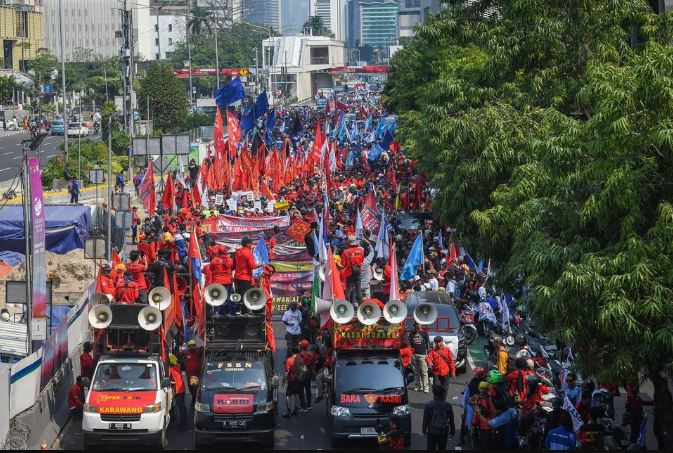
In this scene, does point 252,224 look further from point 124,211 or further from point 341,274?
point 341,274

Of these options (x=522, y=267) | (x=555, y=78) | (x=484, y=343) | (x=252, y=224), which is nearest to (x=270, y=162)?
(x=252, y=224)

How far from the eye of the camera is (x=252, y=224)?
124 feet

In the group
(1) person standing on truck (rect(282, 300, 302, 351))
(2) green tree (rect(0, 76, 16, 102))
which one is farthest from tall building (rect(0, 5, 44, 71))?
(1) person standing on truck (rect(282, 300, 302, 351))

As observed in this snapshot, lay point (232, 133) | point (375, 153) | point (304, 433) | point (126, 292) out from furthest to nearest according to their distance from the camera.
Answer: point (375, 153) < point (232, 133) < point (126, 292) < point (304, 433)

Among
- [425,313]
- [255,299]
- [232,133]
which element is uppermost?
[232,133]

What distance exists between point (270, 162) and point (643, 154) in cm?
3838

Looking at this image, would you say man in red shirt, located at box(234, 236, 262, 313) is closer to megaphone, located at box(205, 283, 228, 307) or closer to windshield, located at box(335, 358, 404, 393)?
megaphone, located at box(205, 283, 228, 307)

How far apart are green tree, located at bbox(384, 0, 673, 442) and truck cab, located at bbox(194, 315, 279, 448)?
4215mm

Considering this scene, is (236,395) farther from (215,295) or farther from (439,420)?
(439,420)

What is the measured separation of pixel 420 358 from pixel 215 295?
4.01 metres

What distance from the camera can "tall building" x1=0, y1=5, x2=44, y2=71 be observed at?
485 ft

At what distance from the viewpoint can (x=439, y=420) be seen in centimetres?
1758

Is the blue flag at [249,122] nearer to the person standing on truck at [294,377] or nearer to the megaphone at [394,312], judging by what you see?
the person standing on truck at [294,377]

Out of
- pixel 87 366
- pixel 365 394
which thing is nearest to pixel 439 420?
pixel 365 394
